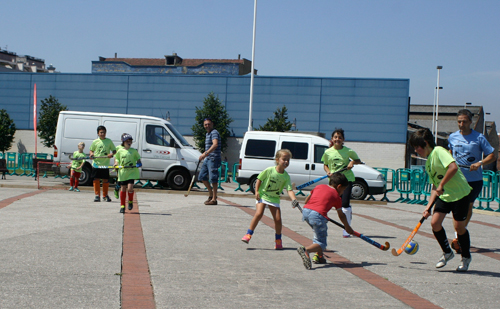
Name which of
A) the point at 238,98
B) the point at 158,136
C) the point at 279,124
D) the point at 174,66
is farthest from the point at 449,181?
the point at 174,66

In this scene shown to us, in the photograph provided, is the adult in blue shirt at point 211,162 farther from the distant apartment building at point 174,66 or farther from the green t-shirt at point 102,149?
the distant apartment building at point 174,66

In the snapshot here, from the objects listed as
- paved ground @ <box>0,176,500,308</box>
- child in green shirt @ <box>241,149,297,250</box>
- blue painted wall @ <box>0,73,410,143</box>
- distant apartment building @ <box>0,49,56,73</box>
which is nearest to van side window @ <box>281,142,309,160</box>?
paved ground @ <box>0,176,500,308</box>

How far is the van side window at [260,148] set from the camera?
16.3m

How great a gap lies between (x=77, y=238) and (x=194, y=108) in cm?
4380

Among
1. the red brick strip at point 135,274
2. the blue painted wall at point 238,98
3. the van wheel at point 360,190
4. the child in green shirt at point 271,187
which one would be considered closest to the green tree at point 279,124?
the blue painted wall at point 238,98

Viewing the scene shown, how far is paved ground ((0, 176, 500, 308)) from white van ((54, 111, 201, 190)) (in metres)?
7.04

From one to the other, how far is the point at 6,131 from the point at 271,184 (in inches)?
1742

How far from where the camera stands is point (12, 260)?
207 inches

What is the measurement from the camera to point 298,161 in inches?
640

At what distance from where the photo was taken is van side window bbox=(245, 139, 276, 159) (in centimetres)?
1633

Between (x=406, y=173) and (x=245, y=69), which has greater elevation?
(x=245, y=69)

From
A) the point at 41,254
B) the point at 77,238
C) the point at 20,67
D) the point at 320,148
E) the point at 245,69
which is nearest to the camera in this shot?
the point at 41,254

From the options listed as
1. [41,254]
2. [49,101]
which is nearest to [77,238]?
[41,254]

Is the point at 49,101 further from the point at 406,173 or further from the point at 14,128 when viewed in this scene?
the point at 406,173
